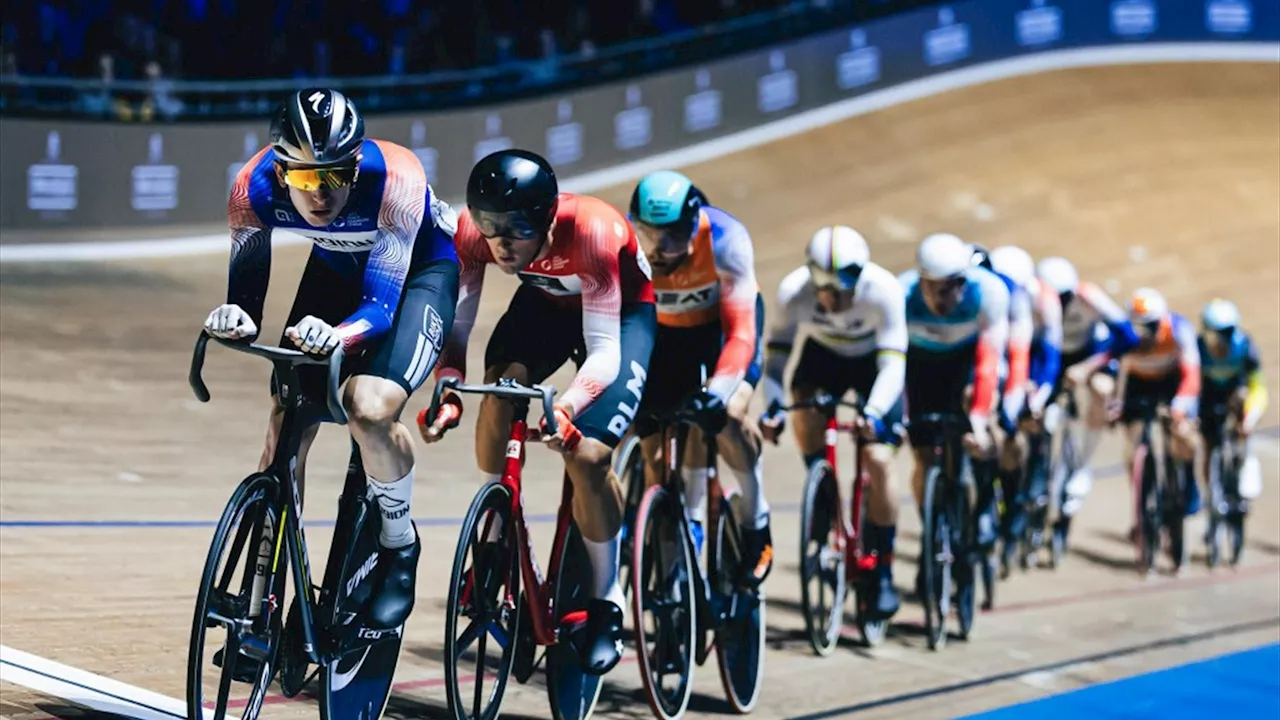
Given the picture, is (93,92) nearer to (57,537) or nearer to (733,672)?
(57,537)

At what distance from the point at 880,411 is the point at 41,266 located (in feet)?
20.1

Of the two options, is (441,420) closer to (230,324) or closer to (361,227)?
(361,227)

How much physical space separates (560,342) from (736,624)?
1.08m

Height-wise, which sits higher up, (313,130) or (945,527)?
(313,130)

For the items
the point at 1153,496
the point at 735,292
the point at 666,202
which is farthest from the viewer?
the point at 1153,496

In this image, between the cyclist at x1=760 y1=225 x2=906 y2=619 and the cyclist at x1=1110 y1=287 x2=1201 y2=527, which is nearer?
the cyclist at x1=760 y1=225 x2=906 y2=619

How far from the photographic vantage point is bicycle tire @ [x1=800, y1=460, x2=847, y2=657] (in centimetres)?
520

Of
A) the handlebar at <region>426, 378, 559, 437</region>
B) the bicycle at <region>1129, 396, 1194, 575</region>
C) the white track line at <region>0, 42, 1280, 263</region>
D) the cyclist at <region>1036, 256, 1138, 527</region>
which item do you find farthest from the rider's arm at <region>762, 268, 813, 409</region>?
the white track line at <region>0, 42, 1280, 263</region>

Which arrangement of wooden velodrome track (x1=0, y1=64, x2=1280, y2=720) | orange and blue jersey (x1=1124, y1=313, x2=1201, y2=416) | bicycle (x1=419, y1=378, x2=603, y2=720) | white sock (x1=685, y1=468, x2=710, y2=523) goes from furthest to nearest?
orange and blue jersey (x1=1124, y1=313, x2=1201, y2=416), wooden velodrome track (x1=0, y1=64, x2=1280, y2=720), white sock (x1=685, y1=468, x2=710, y2=523), bicycle (x1=419, y1=378, x2=603, y2=720)

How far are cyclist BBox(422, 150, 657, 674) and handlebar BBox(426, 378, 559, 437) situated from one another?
0.09 feet

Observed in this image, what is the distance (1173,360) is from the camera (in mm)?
8180

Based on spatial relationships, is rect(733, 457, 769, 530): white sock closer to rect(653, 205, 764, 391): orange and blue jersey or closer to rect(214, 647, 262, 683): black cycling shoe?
rect(653, 205, 764, 391): orange and blue jersey

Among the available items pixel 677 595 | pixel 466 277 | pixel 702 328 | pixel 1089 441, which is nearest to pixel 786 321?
pixel 702 328

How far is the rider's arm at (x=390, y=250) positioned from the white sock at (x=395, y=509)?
0.94ft
